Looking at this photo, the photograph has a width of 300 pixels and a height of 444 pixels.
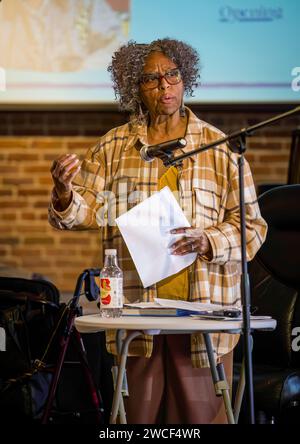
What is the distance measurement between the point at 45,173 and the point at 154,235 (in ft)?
8.27

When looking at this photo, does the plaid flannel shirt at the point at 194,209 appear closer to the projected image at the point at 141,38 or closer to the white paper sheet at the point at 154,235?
the white paper sheet at the point at 154,235

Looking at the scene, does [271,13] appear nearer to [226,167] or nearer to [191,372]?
[226,167]

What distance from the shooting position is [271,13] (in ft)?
14.8

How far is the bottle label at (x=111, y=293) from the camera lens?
2.32 m

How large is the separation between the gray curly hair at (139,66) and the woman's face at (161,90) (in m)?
0.02

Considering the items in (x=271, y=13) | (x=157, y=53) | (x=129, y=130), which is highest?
(x=271, y=13)

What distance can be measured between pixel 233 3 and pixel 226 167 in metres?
2.19

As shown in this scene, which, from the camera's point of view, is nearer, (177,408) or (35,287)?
(177,408)

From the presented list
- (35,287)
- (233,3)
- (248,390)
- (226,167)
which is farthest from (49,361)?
(233,3)

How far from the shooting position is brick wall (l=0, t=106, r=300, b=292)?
4.80m

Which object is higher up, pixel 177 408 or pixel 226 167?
pixel 226 167

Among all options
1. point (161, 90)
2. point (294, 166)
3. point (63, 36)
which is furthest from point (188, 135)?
point (63, 36)
